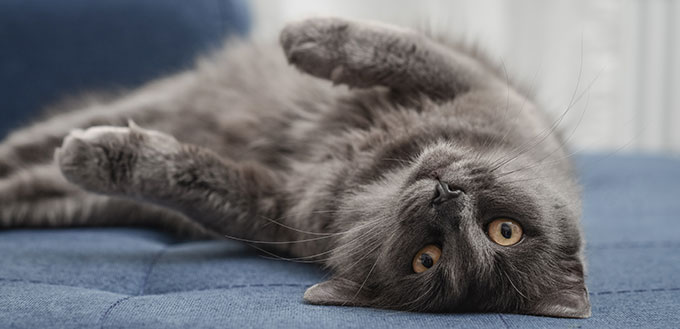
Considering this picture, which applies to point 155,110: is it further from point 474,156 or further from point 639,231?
point 639,231

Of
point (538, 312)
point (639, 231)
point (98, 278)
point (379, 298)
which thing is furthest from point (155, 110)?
point (639, 231)

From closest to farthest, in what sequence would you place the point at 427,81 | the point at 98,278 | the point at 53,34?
1. the point at 98,278
2. the point at 427,81
3. the point at 53,34

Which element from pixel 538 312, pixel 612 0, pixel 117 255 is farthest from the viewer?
pixel 612 0

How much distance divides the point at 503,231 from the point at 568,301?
165 mm

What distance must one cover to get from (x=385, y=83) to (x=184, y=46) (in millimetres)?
1375

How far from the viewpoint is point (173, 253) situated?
1.51 meters

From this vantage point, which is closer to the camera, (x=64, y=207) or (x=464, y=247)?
(x=464, y=247)

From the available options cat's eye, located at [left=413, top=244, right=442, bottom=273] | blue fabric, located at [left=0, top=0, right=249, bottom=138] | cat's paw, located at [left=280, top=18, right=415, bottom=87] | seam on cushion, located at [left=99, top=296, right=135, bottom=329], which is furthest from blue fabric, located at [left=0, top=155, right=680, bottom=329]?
blue fabric, located at [left=0, top=0, right=249, bottom=138]

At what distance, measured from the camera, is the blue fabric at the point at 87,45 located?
8.34 feet

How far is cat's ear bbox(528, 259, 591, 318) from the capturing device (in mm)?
1114

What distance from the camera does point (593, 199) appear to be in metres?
2.34

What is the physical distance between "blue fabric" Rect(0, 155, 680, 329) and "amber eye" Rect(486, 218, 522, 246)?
0.14 m

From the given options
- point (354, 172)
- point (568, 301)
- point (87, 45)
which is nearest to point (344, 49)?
point (354, 172)

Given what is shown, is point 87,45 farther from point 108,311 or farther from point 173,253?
point 108,311
